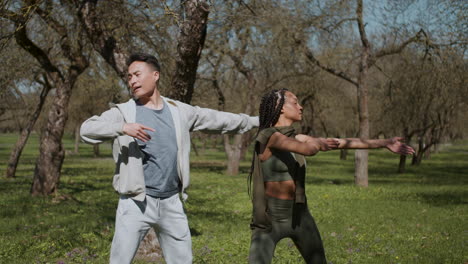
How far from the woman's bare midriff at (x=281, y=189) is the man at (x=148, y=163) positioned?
26.0 inches

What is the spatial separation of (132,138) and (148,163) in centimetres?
22

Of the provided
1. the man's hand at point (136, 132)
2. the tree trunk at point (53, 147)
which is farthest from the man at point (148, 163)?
the tree trunk at point (53, 147)

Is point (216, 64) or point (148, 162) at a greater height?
point (216, 64)

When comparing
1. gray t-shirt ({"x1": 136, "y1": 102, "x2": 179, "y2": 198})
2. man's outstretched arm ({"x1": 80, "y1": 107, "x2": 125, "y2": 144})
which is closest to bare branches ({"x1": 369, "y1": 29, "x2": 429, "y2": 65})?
gray t-shirt ({"x1": 136, "y1": 102, "x2": 179, "y2": 198})

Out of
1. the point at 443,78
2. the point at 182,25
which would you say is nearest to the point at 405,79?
the point at 443,78

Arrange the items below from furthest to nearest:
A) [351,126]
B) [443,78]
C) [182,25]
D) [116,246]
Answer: [351,126]
[443,78]
[182,25]
[116,246]

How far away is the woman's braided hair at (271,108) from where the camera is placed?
4.05 metres

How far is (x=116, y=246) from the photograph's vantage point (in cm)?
371

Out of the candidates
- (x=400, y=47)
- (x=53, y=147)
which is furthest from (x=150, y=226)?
(x=400, y=47)

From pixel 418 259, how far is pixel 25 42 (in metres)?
10.7

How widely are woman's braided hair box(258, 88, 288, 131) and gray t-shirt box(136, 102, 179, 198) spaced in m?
0.75

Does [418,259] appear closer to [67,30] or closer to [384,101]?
[67,30]

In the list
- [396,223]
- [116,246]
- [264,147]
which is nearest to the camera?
[116,246]

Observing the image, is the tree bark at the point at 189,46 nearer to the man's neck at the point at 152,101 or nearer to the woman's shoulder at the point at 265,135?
the man's neck at the point at 152,101
